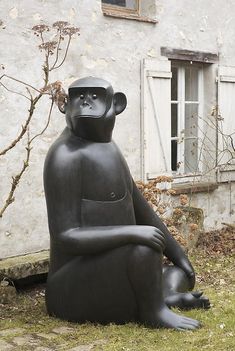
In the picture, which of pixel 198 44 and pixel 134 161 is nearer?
pixel 134 161

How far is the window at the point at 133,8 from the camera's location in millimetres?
6949

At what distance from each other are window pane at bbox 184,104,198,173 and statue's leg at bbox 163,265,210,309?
389 centimetres

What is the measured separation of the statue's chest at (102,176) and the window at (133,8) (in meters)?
3.51

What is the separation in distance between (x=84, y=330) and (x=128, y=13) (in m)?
4.57

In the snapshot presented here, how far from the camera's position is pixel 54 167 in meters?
3.61

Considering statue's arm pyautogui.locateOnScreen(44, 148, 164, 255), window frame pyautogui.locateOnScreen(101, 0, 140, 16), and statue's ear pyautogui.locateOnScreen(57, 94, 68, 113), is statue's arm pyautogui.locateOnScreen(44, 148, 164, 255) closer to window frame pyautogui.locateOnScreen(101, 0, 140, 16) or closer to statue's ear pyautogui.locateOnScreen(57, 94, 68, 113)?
statue's ear pyautogui.locateOnScreen(57, 94, 68, 113)

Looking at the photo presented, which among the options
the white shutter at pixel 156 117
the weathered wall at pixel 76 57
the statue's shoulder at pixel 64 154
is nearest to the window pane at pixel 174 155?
the white shutter at pixel 156 117

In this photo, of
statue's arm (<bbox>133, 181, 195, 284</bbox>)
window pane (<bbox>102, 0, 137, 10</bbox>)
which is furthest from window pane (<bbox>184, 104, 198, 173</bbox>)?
statue's arm (<bbox>133, 181, 195, 284</bbox>)

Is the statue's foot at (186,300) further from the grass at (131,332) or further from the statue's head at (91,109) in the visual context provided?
the statue's head at (91,109)

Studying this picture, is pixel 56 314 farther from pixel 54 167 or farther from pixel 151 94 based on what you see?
pixel 151 94

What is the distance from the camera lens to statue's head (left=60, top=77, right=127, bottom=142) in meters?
3.68

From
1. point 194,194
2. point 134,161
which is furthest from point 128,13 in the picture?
point 194,194

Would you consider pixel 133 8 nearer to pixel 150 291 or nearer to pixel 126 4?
pixel 126 4

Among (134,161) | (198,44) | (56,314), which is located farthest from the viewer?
(198,44)
